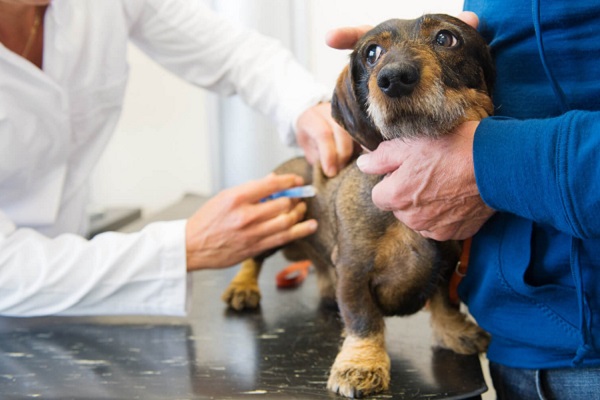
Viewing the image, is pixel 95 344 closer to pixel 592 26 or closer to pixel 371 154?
pixel 371 154

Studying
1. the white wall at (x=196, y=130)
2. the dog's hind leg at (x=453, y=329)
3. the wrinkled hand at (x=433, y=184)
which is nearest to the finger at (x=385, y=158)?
the wrinkled hand at (x=433, y=184)

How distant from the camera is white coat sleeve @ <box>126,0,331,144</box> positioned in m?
1.66

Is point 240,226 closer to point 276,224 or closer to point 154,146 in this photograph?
point 276,224

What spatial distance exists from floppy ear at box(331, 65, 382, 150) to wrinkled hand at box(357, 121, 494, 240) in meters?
0.04

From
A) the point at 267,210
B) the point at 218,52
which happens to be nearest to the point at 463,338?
the point at 267,210

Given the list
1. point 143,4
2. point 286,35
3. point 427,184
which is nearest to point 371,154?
point 427,184

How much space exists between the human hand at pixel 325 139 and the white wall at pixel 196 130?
1.21 meters

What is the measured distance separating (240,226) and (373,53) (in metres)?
0.49

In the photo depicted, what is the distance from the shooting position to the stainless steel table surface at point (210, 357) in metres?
1.02

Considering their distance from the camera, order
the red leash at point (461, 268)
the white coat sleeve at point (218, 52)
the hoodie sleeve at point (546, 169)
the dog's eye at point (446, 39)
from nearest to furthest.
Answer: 1. the hoodie sleeve at point (546, 169)
2. the dog's eye at point (446, 39)
3. the red leash at point (461, 268)
4. the white coat sleeve at point (218, 52)

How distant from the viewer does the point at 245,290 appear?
1.49 meters

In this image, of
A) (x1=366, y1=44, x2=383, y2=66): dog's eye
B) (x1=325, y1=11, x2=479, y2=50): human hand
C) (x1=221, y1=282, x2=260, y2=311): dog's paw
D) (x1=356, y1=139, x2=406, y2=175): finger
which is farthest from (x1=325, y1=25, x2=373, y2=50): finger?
(x1=221, y1=282, x2=260, y2=311): dog's paw

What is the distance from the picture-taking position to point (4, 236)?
1243mm

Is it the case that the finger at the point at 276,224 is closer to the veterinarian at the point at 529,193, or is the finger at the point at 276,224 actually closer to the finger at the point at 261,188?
the finger at the point at 261,188
